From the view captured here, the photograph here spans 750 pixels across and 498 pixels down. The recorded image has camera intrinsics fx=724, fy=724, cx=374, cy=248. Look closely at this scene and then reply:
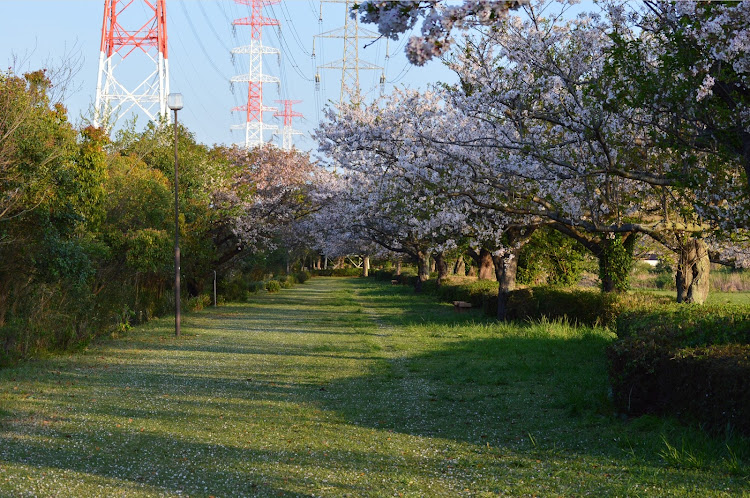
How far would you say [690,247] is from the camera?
614 inches

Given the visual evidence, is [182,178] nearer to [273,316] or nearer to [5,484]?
[273,316]

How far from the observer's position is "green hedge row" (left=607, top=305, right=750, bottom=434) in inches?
274

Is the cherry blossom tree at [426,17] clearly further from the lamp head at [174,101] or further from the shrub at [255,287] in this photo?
the shrub at [255,287]

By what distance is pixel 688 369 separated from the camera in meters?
7.63

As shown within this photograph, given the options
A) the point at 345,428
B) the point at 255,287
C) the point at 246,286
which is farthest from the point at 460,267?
the point at 345,428

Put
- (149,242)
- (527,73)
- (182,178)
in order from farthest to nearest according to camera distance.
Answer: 1. (182,178)
2. (149,242)
3. (527,73)

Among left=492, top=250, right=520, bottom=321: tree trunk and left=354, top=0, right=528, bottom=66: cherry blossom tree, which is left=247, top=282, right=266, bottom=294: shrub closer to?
left=492, top=250, right=520, bottom=321: tree trunk

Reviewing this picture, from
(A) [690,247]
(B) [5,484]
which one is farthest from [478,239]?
(B) [5,484]

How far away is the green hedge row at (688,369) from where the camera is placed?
6.96m

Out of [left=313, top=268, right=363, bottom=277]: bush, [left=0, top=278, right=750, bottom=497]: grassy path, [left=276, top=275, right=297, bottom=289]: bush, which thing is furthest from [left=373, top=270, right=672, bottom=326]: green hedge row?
[left=313, top=268, right=363, bottom=277]: bush

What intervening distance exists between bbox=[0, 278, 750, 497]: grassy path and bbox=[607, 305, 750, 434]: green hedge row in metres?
0.33

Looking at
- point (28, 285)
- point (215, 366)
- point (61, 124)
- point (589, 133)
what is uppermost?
point (61, 124)

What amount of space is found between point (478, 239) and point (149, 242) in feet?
30.2

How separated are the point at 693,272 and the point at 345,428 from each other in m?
10.6
